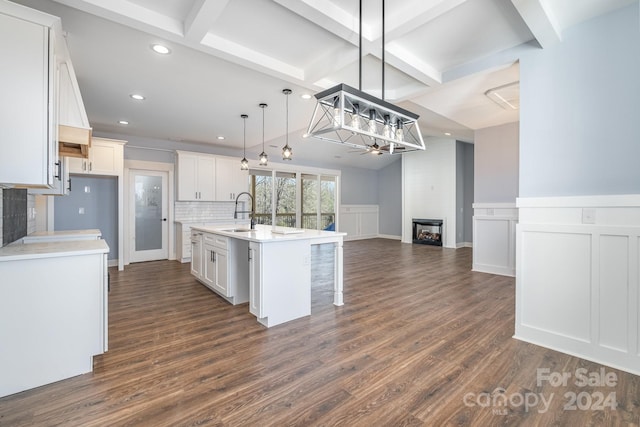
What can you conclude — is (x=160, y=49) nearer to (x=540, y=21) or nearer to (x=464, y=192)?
(x=540, y=21)

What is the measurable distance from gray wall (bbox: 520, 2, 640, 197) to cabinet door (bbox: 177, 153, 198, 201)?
18.9 feet

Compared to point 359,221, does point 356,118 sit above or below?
above

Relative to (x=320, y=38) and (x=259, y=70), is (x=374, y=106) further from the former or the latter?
(x=259, y=70)

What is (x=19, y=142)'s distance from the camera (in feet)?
5.99

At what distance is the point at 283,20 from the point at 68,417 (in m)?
3.15

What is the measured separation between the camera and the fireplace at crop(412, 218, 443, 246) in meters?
8.52

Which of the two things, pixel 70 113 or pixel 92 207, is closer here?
pixel 70 113

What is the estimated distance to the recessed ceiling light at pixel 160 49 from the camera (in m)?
2.74

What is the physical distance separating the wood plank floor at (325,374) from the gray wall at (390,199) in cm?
692

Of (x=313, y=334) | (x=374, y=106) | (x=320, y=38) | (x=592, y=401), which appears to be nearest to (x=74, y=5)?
(x=320, y=38)

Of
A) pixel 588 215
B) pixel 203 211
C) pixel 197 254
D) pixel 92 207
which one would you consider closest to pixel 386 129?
pixel 588 215

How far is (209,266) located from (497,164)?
508cm

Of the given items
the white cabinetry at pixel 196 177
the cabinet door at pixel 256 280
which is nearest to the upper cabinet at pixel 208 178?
the white cabinetry at pixel 196 177

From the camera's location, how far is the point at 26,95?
1.83 meters
